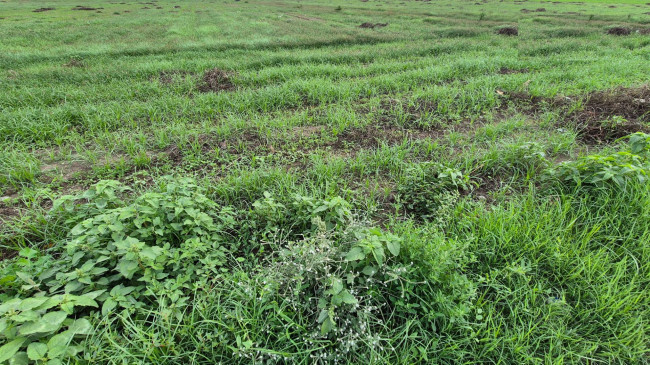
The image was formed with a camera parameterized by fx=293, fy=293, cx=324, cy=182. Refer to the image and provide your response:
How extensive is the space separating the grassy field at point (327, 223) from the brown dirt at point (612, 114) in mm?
40

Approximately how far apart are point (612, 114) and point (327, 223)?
17.4 feet

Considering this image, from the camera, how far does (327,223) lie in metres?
2.54

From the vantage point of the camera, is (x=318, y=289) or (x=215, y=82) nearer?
(x=318, y=289)

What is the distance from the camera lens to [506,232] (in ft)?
8.00

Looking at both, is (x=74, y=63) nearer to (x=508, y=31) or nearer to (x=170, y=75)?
(x=170, y=75)

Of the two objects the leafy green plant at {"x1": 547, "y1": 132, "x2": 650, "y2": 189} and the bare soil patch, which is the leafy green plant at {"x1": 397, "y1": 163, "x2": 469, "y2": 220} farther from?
the bare soil patch

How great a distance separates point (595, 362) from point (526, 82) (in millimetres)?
6168

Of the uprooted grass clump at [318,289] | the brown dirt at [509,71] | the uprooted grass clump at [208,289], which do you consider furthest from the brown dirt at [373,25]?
the uprooted grass clump at [208,289]

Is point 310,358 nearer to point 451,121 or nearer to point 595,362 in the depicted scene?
point 595,362

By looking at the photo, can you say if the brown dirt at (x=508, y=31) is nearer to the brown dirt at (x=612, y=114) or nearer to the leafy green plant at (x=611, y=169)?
the brown dirt at (x=612, y=114)

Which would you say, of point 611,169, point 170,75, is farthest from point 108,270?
point 170,75

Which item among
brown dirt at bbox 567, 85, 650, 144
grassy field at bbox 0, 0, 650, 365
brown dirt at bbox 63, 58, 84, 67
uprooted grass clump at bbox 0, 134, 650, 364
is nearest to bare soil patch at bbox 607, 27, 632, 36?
grassy field at bbox 0, 0, 650, 365

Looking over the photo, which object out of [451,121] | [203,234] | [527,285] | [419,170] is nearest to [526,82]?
[451,121]

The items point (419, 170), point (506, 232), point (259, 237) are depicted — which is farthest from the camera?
point (419, 170)
